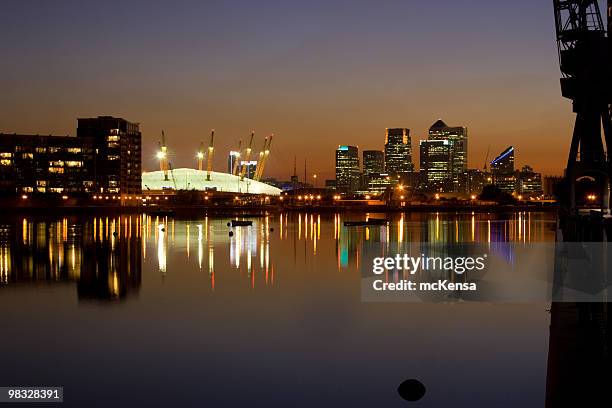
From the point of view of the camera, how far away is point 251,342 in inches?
884

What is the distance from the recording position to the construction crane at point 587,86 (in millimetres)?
39219

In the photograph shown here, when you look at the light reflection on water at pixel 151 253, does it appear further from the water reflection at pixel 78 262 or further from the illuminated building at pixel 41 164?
the illuminated building at pixel 41 164

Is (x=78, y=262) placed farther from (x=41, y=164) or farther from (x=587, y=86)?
(x=41, y=164)

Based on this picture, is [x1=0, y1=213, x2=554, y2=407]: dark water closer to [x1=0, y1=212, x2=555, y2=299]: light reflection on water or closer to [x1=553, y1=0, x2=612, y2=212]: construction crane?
[x1=0, y1=212, x2=555, y2=299]: light reflection on water

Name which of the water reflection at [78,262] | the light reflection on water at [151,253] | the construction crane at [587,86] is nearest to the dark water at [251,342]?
the water reflection at [78,262]

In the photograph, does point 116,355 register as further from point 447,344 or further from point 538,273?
point 538,273

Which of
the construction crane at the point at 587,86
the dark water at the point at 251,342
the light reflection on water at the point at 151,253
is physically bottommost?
the dark water at the point at 251,342

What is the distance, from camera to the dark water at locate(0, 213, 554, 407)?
1727 cm

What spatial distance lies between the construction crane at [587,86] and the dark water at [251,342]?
16.4m

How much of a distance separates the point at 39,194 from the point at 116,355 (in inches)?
6823

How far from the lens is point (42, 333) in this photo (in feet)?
76.3

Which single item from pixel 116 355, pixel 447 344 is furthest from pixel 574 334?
pixel 116 355

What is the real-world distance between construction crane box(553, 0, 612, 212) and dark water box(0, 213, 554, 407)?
1645cm

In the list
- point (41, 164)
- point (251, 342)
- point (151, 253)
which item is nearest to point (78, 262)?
point (151, 253)
